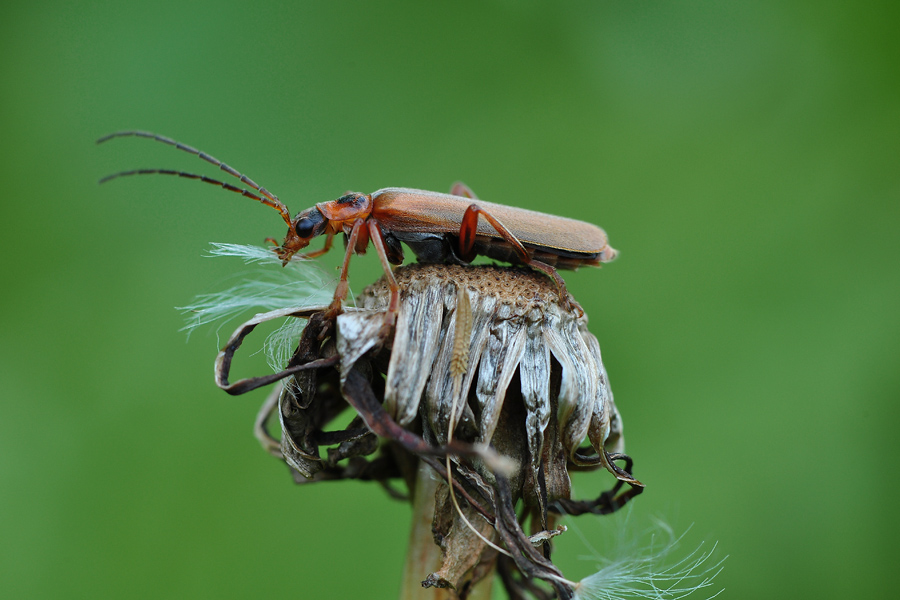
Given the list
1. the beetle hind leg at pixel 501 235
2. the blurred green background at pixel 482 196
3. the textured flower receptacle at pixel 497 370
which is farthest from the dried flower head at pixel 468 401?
the blurred green background at pixel 482 196

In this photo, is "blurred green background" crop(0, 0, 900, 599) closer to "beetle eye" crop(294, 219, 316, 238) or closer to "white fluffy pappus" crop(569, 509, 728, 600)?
"beetle eye" crop(294, 219, 316, 238)

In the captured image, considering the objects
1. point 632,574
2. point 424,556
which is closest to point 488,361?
point 424,556

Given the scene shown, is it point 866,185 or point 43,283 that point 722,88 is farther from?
point 43,283

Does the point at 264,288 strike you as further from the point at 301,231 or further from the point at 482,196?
the point at 482,196

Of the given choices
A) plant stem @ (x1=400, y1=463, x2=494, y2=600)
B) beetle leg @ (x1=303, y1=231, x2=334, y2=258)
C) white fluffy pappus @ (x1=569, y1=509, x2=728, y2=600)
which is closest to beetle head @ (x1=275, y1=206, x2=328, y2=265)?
beetle leg @ (x1=303, y1=231, x2=334, y2=258)

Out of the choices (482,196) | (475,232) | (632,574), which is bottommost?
(632,574)

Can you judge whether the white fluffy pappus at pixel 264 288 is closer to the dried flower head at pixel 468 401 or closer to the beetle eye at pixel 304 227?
the beetle eye at pixel 304 227
